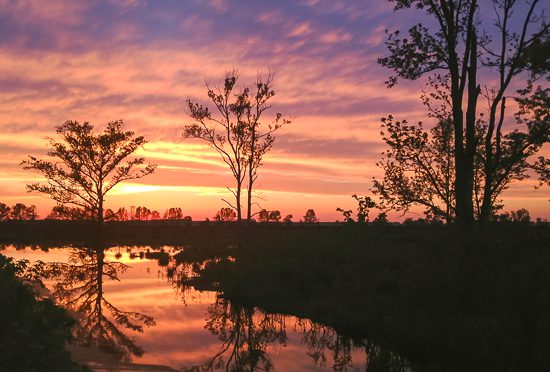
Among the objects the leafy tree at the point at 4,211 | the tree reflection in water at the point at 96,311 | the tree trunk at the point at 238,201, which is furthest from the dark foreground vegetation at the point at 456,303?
the leafy tree at the point at 4,211

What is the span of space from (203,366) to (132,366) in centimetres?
221

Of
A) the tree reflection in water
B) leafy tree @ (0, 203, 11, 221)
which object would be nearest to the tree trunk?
the tree reflection in water

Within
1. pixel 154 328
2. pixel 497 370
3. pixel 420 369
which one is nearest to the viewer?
pixel 497 370

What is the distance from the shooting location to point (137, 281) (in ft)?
96.9

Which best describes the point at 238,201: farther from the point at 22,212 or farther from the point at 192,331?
the point at 22,212

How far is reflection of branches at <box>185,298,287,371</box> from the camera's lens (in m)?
13.7

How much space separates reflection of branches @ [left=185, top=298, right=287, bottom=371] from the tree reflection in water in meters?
2.27

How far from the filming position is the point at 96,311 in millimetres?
20094

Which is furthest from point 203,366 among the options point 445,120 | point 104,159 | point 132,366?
point 104,159

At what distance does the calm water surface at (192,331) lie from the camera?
13797mm

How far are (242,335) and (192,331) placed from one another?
1.75 metres

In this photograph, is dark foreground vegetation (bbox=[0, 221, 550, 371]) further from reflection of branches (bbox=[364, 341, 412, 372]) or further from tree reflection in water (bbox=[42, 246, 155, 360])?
tree reflection in water (bbox=[42, 246, 155, 360])

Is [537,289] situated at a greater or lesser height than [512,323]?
greater

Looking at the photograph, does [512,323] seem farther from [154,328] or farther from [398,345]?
[154,328]
